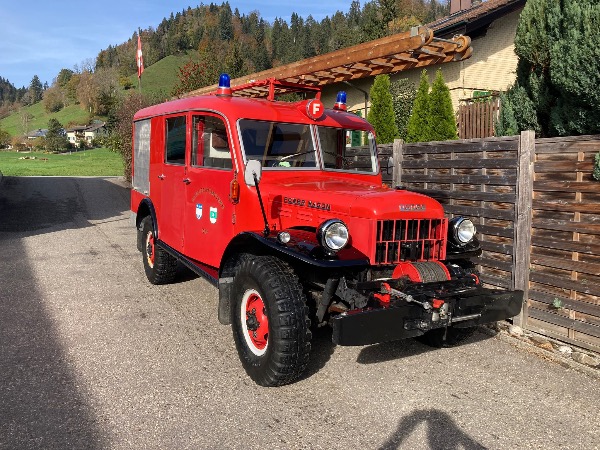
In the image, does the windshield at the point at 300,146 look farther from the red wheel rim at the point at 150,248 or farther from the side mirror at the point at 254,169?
the red wheel rim at the point at 150,248

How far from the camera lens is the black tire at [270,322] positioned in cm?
355

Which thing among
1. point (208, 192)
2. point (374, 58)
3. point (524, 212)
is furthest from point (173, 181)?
point (374, 58)

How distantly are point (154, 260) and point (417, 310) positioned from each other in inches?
→ 159

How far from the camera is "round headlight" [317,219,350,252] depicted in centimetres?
351

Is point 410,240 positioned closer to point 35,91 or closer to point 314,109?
point 314,109

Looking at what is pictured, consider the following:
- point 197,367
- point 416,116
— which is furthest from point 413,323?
point 416,116

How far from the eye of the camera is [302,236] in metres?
3.91

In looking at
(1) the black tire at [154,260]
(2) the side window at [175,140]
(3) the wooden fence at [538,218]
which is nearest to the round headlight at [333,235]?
(3) the wooden fence at [538,218]

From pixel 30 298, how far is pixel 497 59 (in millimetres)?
13445

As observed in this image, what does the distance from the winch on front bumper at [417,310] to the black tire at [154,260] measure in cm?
342

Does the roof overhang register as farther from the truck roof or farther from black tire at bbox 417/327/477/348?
black tire at bbox 417/327/477/348

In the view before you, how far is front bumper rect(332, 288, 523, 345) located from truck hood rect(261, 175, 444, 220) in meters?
0.71

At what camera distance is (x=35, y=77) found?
565 ft

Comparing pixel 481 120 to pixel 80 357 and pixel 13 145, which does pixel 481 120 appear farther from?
pixel 13 145
